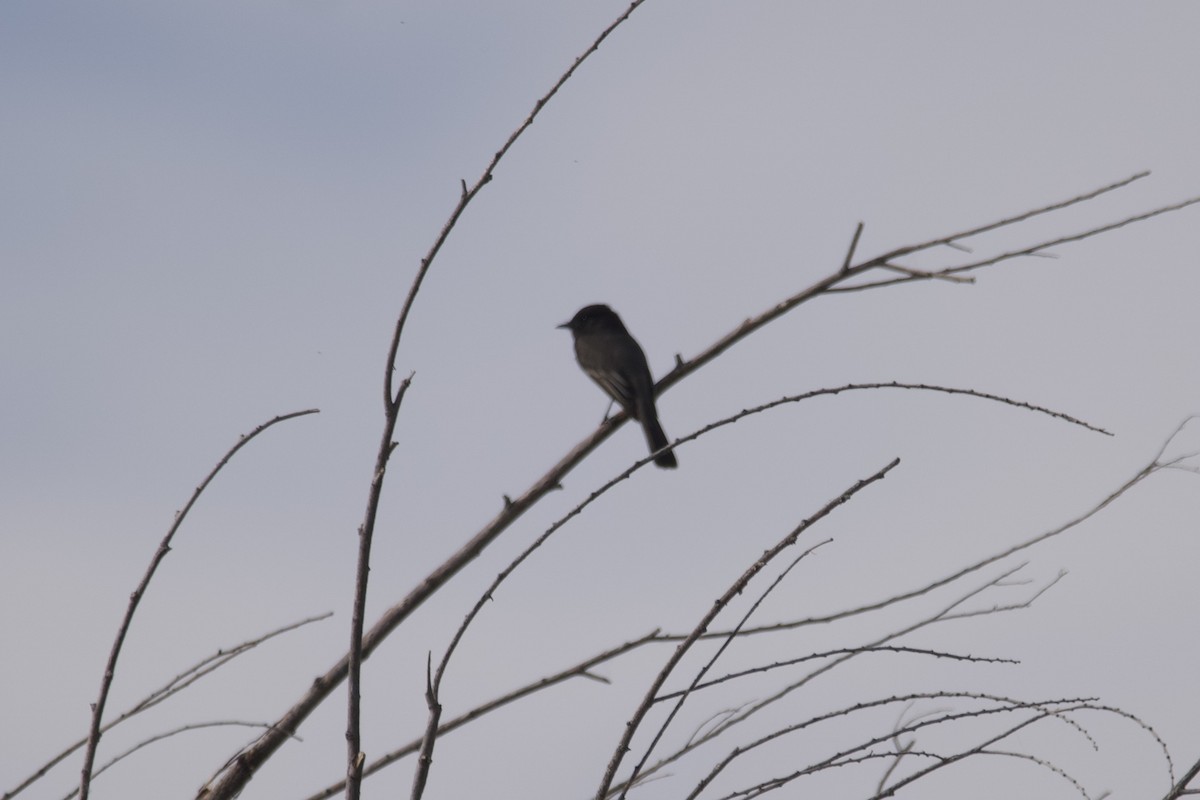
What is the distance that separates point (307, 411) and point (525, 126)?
0.81 m

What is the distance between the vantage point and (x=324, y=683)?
3.01 m

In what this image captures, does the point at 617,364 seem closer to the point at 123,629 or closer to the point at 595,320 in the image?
the point at 595,320

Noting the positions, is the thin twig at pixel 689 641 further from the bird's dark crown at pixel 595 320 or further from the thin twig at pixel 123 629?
the bird's dark crown at pixel 595 320

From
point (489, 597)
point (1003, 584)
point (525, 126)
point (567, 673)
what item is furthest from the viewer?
point (1003, 584)

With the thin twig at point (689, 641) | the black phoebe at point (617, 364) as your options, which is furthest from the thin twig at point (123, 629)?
the black phoebe at point (617, 364)

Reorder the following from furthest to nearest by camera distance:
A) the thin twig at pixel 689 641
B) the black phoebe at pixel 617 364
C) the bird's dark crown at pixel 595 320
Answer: the bird's dark crown at pixel 595 320 < the black phoebe at pixel 617 364 < the thin twig at pixel 689 641

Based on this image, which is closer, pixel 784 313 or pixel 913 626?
pixel 913 626

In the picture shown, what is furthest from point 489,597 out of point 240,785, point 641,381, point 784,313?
point 641,381

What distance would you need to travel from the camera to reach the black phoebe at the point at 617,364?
8.39m

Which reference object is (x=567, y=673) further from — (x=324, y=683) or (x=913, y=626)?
(x=913, y=626)

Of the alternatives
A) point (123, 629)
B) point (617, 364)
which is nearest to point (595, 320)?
point (617, 364)

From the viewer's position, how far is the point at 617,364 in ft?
29.7

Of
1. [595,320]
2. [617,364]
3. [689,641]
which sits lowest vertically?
[689,641]

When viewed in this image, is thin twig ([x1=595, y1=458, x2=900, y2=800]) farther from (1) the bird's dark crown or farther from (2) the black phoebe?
(1) the bird's dark crown
